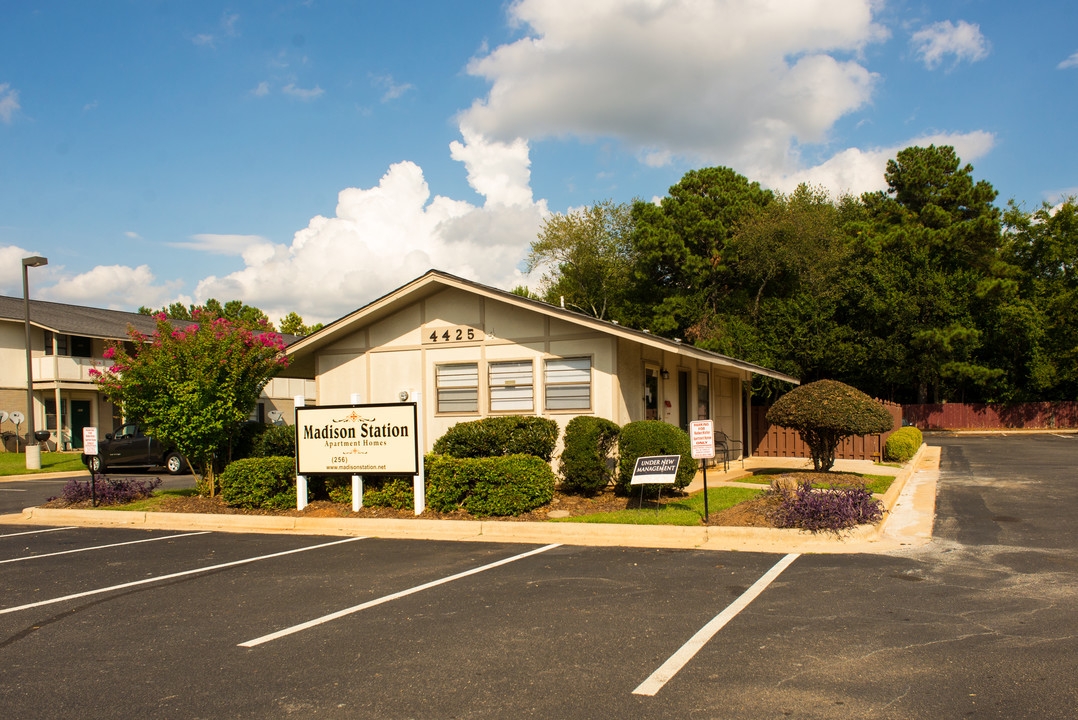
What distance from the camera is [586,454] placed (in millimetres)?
13227

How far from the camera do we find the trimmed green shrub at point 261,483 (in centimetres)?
1340

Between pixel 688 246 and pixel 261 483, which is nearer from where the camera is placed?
pixel 261 483

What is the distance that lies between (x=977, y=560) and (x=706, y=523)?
3177 mm

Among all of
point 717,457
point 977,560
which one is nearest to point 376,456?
point 977,560

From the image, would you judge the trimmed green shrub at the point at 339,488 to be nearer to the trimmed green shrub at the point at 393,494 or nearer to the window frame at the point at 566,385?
the trimmed green shrub at the point at 393,494

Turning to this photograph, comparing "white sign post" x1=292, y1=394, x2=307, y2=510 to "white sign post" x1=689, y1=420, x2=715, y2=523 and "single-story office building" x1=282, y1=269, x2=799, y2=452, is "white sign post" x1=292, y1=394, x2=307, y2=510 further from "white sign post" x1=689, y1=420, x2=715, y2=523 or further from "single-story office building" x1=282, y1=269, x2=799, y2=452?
"white sign post" x1=689, y1=420, x2=715, y2=523

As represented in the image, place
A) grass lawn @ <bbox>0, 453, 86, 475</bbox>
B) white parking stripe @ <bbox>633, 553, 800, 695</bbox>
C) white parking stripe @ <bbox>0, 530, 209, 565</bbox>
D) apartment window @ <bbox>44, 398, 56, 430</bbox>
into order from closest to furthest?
white parking stripe @ <bbox>633, 553, 800, 695</bbox> → white parking stripe @ <bbox>0, 530, 209, 565</bbox> → grass lawn @ <bbox>0, 453, 86, 475</bbox> → apartment window @ <bbox>44, 398, 56, 430</bbox>

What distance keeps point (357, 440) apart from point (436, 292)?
451cm

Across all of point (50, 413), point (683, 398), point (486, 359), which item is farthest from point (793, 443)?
point (50, 413)

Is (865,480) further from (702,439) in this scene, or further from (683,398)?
(702,439)

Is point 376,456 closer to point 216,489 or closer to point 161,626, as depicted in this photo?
point 216,489

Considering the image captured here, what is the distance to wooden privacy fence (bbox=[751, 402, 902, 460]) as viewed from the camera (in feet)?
73.0

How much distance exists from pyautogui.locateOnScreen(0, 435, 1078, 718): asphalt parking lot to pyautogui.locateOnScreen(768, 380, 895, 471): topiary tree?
536 centimetres

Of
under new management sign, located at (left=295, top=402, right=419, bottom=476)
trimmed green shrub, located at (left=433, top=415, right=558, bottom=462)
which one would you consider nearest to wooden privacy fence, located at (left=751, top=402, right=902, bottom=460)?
trimmed green shrub, located at (left=433, top=415, right=558, bottom=462)
